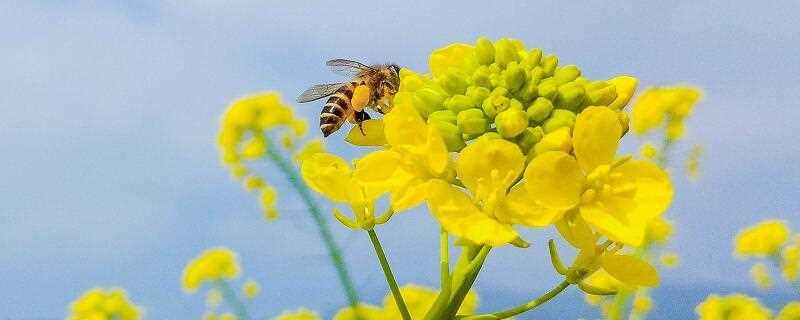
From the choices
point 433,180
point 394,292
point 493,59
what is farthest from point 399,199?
point 493,59

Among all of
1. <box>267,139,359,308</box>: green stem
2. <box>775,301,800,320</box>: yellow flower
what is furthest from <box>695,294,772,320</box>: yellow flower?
<box>267,139,359,308</box>: green stem

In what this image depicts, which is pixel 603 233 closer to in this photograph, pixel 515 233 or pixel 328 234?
pixel 515 233

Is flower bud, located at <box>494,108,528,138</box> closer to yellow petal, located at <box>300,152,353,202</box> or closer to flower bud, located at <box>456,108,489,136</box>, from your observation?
flower bud, located at <box>456,108,489,136</box>

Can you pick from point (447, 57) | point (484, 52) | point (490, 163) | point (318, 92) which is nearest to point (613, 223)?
point (490, 163)

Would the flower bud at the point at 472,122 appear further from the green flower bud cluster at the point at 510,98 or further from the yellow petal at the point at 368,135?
the yellow petal at the point at 368,135

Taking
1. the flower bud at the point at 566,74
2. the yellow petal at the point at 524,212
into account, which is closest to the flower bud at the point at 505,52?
the flower bud at the point at 566,74
